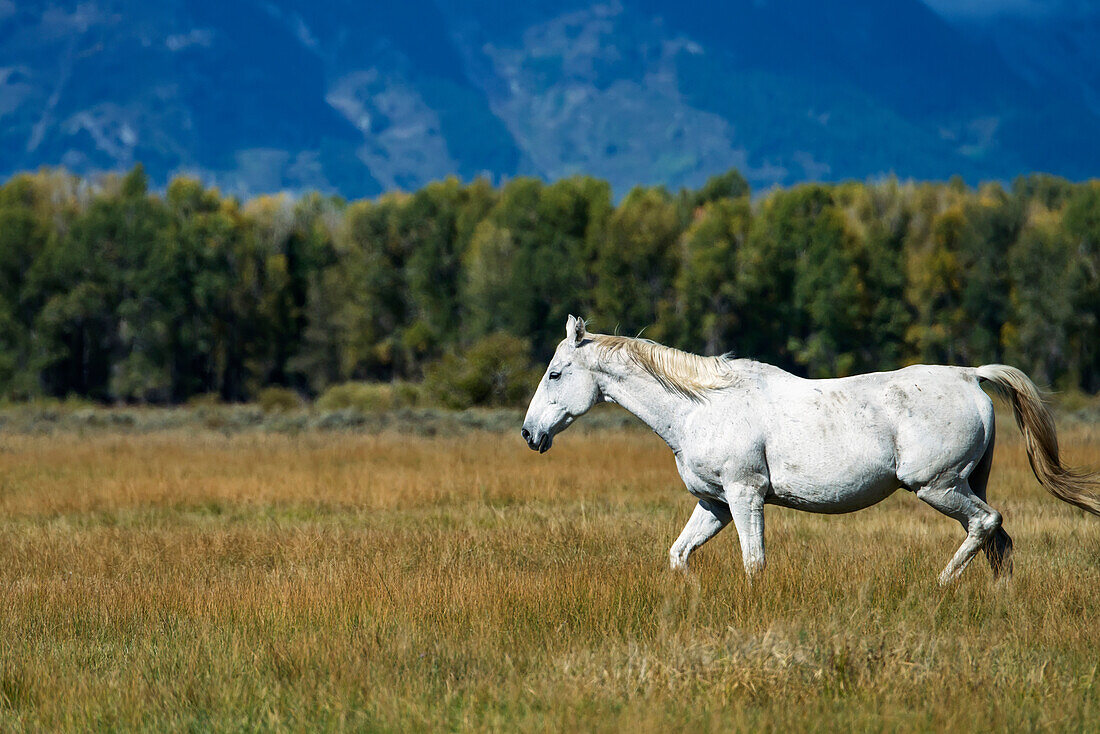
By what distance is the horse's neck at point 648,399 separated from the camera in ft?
24.4

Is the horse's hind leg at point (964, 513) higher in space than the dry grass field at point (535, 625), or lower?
higher

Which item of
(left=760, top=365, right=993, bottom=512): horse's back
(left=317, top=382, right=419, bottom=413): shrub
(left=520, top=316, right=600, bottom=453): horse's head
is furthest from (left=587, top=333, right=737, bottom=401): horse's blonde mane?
(left=317, top=382, right=419, bottom=413): shrub

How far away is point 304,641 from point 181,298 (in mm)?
49073

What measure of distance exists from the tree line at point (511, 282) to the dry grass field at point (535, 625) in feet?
125

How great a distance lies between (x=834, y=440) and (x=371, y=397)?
1347 inches

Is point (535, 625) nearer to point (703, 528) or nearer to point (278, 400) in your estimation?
point (703, 528)

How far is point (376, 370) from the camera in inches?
2253

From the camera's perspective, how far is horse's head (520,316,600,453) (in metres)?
7.79

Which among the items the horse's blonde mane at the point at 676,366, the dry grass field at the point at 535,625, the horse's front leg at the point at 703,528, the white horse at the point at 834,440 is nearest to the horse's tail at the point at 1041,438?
the white horse at the point at 834,440

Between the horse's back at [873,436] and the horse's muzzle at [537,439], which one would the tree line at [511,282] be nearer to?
the horse's muzzle at [537,439]

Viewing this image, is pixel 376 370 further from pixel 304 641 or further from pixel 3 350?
pixel 304 641

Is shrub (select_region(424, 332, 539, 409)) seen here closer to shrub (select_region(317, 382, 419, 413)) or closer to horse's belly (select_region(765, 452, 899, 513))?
shrub (select_region(317, 382, 419, 413))

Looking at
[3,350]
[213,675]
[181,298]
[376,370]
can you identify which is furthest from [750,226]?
[213,675]

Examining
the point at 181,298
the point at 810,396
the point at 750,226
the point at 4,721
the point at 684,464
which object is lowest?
the point at 4,721
